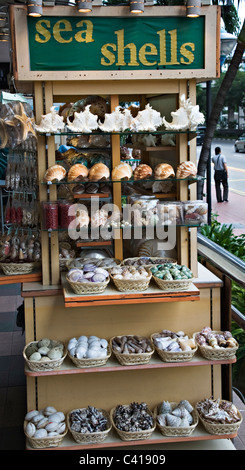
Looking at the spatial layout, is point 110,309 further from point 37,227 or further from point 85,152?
point 85,152

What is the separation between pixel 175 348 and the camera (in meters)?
3.70

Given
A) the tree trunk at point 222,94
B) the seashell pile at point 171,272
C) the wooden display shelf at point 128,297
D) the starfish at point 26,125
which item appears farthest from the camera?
the tree trunk at point 222,94

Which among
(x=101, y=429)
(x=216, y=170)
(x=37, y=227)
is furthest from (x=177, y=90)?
(x=216, y=170)

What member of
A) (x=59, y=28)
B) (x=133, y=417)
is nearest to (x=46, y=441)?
(x=133, y=417)

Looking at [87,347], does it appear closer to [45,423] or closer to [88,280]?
[88,280]

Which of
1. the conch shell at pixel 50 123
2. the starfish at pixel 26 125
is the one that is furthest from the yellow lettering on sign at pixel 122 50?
the starfish at pixel 26 125

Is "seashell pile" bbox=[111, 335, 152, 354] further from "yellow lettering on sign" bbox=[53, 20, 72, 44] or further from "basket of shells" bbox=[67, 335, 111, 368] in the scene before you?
"yellow lettering on sign" bbox=[53, 20, 72, 44]

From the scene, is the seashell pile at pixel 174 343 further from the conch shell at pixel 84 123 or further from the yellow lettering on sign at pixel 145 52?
the yellow lettering on sign at pixel 145 52

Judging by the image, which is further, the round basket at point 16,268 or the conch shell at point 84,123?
the round basket at point 16,268

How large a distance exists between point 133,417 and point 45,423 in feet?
1.88

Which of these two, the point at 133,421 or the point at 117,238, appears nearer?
the point at 133,421

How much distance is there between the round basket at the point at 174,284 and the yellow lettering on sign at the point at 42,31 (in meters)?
1.69

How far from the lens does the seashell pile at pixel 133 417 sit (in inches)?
145

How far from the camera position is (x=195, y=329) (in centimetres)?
404
